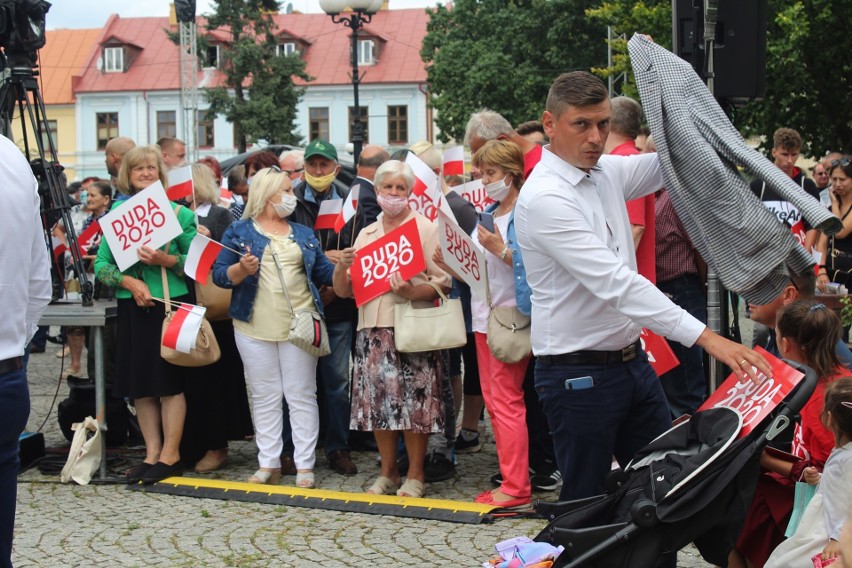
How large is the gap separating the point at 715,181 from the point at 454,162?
5154 mm

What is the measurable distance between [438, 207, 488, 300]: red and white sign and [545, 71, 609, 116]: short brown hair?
225cm

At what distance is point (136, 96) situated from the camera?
7094 cm

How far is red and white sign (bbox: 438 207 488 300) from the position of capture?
6.59 meters

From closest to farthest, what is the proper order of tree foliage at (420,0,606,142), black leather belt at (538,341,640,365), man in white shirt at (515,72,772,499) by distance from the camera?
1. man in white shirt at (515,72,772,499)
2. black leather belt at (538,341,640,365)
3. tree foliage at (420,0,606,142)

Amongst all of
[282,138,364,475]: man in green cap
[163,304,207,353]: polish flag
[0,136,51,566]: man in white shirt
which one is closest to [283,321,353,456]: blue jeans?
[282,138,364,475]: man in green cap

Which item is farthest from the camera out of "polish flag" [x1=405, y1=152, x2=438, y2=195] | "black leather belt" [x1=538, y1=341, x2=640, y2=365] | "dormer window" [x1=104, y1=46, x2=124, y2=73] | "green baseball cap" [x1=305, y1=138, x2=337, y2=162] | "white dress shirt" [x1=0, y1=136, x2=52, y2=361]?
"dormer window" [x1=104, y1=46, x2=124, y2=73]

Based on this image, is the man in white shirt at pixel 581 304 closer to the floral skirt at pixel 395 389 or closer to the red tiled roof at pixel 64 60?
the floral skirt at pixel 395 389

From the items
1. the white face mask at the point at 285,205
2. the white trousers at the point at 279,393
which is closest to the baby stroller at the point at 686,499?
the white trousers at the point at 279,393

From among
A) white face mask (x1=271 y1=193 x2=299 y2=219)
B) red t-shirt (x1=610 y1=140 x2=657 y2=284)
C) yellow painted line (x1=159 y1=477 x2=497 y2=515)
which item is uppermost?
white face mask (x1=271 y1=193 x2=299 y2=219)

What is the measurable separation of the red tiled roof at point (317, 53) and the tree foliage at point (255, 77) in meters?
8.77

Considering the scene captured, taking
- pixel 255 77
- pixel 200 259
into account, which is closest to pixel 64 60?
pixel 255 77

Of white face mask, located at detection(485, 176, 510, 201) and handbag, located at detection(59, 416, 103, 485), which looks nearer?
white face mask, located at detection(485, 176, 510, 201)

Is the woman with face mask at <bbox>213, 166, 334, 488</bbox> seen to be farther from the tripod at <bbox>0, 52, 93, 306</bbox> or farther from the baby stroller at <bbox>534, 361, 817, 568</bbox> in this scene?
the baby stroller at <bbox>534, 361, 817, 568</bbox>

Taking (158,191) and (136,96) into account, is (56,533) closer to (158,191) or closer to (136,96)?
(158,191)
